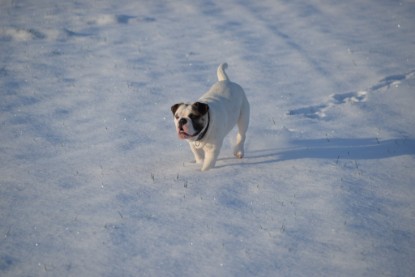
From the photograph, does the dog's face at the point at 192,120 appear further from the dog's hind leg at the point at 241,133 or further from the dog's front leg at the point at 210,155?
the dog's hind leg at the point at 241,133

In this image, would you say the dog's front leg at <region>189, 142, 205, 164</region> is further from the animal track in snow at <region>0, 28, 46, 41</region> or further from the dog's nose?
the animal track in snow at <region>0, 28, 46, 41</region>

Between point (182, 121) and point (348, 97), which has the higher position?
point (182, 121)

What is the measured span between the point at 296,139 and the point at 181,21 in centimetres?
789

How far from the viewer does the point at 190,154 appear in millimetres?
6070

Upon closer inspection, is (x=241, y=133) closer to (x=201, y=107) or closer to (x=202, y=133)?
(x=202, y=133)

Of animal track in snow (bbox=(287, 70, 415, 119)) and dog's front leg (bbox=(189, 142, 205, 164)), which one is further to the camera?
animal track in snow (bbox=(287, 70, 415, 119))

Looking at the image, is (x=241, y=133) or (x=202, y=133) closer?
(x=202, y=133)

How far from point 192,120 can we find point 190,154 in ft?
4.50

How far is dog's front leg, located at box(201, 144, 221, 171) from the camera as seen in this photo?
520cm

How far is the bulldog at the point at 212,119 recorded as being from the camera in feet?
15.7

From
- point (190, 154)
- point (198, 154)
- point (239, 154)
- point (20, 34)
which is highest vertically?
point (198, 154)

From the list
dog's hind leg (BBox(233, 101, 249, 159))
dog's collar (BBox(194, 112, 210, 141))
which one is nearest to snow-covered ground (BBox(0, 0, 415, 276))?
dog's hind leg (BBox(233, 101, 249, 159))

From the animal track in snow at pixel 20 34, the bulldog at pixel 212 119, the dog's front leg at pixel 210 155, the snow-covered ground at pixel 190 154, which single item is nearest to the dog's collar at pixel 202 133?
the bulldog at pixel 212 119

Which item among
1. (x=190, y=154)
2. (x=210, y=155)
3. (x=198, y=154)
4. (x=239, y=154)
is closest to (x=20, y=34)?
(x=190, y=154)
